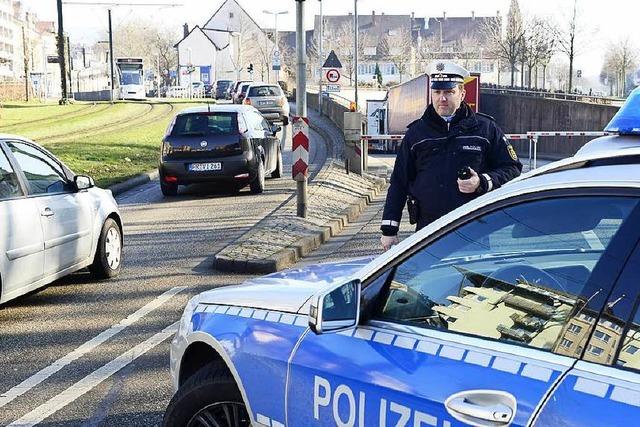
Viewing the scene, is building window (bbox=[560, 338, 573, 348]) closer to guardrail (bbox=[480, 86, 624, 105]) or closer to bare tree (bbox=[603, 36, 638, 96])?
guardrail (bbox=[480, 86, 624, 105])

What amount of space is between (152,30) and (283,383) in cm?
13687

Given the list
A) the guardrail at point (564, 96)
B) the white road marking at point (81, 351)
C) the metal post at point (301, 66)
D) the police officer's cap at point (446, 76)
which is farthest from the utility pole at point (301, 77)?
the guardrail at point (564, 96)

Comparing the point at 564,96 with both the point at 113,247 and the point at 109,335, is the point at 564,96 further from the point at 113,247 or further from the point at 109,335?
the point at 109,335

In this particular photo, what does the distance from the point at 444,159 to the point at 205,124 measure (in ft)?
37.2

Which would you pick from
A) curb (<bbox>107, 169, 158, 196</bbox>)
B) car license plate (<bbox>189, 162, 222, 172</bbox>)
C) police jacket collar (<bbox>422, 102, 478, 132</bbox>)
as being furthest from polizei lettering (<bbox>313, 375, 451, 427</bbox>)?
curb (<bbox>107, 169, 158, 196</bbox>)

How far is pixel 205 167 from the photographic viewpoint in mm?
15742

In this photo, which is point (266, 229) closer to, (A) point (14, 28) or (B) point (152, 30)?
(B) point (152, 30)

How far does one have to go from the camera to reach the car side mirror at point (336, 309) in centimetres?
298

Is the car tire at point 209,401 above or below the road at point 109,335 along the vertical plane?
above

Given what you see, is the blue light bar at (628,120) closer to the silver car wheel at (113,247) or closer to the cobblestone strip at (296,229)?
the cobblestone strip at (296,229)

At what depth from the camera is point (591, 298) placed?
2.40 metres

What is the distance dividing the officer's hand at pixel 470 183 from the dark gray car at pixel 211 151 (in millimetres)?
10994

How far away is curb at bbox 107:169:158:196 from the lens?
16828 millimetres

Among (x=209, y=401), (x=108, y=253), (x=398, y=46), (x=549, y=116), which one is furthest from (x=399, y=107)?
(x=398, y=46)
